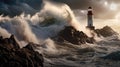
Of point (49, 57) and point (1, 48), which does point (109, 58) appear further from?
point (1, 48)

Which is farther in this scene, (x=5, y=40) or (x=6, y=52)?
(x=5, y=40)

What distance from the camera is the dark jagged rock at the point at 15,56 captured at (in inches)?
6033

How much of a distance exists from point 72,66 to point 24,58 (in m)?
27.4

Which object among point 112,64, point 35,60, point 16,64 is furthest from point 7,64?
point 112,64

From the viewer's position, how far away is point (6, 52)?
158 meters

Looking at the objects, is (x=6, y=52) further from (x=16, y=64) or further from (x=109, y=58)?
(x=109, y=58)

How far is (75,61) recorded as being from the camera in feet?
638

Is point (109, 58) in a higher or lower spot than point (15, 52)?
higher

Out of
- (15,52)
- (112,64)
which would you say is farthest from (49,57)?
(15,52)

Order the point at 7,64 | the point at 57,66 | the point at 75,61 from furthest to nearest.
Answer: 1. the point at 75,61
2. the point at 57,66
3. the point at 7,64

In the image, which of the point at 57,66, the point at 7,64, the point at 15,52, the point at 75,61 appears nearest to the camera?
the point at 7,64

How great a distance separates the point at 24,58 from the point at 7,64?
8.21 metres

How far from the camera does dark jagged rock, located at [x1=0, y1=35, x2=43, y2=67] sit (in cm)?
15325

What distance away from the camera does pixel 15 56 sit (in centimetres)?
15800
